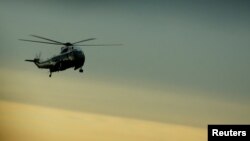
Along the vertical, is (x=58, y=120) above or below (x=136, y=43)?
below

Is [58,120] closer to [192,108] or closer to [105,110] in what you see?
[105,110]

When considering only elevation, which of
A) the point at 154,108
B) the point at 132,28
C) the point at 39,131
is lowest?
the point at 39,131

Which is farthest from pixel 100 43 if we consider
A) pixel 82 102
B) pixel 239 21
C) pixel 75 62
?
pixel 239 21

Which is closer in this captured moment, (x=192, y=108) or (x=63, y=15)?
(x=192, y=108)

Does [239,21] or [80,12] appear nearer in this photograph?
[239,21]

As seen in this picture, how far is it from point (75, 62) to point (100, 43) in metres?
0.31

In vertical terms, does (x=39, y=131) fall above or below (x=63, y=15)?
below

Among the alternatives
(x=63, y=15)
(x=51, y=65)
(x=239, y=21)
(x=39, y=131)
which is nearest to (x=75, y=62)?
(x=51, y=65)

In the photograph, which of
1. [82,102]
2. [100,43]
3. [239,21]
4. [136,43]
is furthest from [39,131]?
[239,21]

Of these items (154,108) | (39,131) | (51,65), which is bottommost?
(39,131)

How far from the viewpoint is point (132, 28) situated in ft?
12.4

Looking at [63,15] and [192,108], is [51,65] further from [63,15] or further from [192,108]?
[192,108]

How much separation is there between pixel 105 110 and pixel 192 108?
83cm

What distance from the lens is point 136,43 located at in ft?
12.4
